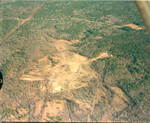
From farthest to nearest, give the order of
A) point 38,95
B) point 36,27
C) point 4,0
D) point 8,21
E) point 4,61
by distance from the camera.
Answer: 1. point 4,0
2. point 8,21
3. point 36,27
4. point 4,61
5. point 38,95

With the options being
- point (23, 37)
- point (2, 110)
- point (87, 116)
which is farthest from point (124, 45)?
point (2, 110)

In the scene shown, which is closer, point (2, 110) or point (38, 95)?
point (2, 110)

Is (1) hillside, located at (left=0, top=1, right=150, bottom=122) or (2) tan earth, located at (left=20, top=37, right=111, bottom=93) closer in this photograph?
(1) hillside, located at (left=0, top=1, right=150, bottom=122)

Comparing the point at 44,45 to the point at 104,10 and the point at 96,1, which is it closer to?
the point at 104,10

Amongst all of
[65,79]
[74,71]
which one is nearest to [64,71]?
[74,71]

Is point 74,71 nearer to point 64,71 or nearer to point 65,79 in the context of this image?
point 64,71

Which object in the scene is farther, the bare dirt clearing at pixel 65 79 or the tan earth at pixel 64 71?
the tan earth at pixel 64 71

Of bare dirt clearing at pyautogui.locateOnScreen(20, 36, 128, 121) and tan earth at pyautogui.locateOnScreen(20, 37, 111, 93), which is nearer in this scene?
bare dirt clearing at pyautogui.locateOnScreen(20, 36, 128, 121)

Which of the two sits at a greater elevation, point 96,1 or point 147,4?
point 147,4
